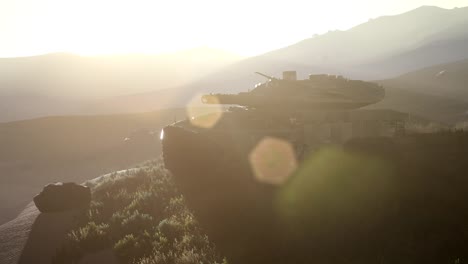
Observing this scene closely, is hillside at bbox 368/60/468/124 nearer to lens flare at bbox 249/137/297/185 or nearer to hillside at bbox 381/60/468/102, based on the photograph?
hillside at bbox 381/60/468/102

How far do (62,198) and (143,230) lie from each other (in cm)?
745

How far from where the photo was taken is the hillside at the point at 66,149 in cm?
4262

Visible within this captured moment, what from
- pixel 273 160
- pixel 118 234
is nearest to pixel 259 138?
pixel 273 160

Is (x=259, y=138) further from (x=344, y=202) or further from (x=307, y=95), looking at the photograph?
(x=344, y=202)

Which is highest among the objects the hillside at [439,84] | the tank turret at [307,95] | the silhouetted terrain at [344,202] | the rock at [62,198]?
the tank turret at [307,95]

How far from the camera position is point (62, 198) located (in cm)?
2191

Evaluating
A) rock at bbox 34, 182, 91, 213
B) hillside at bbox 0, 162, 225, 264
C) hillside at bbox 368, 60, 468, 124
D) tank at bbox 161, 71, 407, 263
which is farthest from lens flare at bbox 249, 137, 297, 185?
hillside at bbox 368, 60, 468, 124

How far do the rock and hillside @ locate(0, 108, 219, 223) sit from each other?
6.98 metres

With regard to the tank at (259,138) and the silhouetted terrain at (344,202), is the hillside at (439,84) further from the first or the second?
the silhouetted terrain at (344,202)

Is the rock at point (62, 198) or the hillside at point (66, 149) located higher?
the rock at point (62, 198)

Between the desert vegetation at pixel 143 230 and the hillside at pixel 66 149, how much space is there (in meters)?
10.7

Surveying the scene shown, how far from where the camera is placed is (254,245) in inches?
487

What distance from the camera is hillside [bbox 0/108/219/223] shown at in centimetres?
4262

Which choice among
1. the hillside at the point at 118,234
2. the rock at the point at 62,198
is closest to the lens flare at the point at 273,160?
the hillside at the point at 118,234
